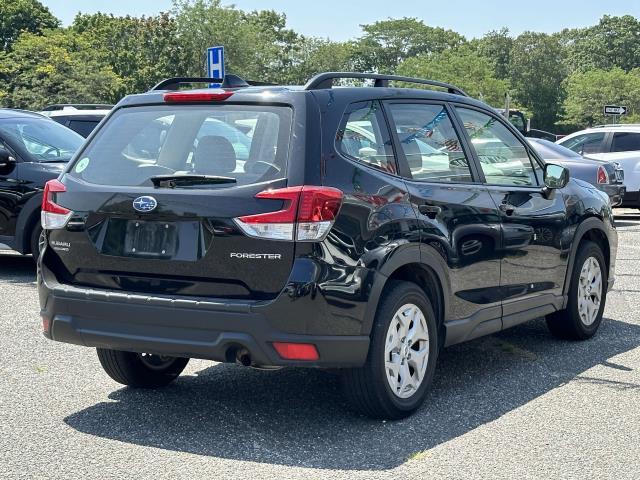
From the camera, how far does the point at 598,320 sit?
7.70 meters

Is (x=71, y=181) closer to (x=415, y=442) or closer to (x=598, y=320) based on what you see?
(x=415, y=442)

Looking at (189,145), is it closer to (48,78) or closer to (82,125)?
(82,125)

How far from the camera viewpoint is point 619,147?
19047 millimetres

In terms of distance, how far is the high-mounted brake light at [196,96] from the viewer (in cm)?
524

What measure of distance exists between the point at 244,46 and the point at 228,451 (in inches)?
3037

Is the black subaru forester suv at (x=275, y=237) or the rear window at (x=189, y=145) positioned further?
the rear window at (x=189, y=145)

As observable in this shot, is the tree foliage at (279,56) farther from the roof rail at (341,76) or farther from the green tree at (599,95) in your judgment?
the roof rail at (341,76)

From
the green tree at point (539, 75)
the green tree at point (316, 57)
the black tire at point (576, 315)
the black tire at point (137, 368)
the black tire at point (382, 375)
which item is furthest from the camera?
the green tree at point (539, 75)

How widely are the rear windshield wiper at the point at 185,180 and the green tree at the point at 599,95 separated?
88.5 metres

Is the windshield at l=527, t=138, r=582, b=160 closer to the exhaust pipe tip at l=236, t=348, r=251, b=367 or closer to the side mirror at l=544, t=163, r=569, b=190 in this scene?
the side mirror at l=544, t=163, r=569, b=190

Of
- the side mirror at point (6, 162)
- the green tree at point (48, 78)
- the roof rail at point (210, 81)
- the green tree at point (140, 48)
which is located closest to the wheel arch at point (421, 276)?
the roof rail at point (210, 81)

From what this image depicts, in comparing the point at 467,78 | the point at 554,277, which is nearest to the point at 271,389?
the point at 554,277

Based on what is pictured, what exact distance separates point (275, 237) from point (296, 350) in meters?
0.54

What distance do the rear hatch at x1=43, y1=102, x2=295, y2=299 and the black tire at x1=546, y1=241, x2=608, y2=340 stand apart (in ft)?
10.3
